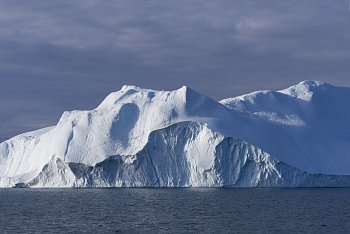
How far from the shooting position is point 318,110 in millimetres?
83250

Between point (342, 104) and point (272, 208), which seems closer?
point (272, 208)

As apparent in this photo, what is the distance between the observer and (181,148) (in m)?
69.8

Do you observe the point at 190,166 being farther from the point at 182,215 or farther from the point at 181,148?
the point at 182,215

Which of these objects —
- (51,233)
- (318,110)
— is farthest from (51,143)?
(51,233)

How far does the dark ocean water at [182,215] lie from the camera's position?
36.8m

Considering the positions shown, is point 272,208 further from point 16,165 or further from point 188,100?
point 16,165

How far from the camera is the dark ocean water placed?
36.8m

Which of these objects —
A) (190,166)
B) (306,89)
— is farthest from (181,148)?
(306,89)

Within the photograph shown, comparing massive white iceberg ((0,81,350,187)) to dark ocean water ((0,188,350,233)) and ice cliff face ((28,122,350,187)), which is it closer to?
ice cliff face ((28,122,350,187))

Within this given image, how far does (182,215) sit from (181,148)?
26031 millimetres

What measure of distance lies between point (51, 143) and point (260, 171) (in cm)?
2472

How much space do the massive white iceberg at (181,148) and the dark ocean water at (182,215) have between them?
27.5 feet

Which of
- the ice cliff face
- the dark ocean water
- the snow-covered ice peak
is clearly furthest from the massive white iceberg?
the dark ocean water

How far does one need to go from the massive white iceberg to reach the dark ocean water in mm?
8379
